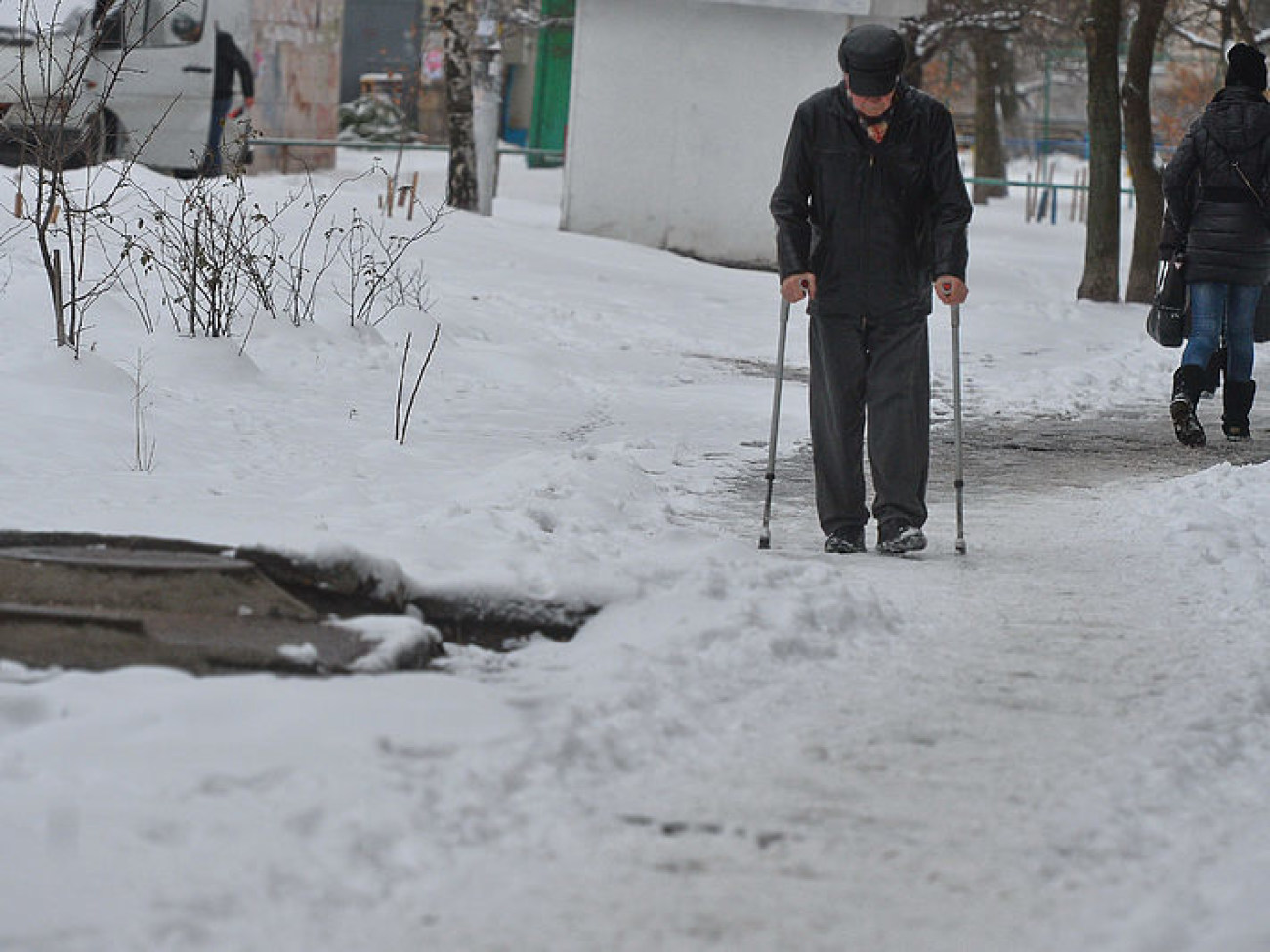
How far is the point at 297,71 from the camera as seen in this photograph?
1260 inches

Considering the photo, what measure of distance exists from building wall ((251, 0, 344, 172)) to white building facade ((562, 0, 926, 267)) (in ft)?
31.2

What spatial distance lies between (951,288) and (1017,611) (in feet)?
4.29

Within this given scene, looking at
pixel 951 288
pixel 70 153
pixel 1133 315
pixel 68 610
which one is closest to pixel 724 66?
pixel 1133 315

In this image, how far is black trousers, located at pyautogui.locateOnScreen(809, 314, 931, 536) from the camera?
719 cm

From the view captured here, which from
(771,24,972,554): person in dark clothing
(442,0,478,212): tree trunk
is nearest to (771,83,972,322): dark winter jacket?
(771,24,972,554): person in dark clothing

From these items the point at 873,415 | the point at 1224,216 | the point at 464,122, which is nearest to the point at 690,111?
the point at 464,122

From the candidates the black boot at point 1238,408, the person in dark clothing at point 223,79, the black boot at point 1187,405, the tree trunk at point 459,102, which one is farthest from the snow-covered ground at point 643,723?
the tree trunk at point 459,102

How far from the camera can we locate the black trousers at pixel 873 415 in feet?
23.6

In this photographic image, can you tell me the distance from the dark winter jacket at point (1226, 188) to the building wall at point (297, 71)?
21855 millimetres

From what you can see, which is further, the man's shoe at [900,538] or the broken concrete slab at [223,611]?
the man's shoe at [900,538]

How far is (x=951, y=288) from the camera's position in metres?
7.02

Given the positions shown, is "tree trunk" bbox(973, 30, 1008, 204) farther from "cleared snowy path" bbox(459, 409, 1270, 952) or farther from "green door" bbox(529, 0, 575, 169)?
"cleared snowy path" bbox(459, 409, 1270, 952)

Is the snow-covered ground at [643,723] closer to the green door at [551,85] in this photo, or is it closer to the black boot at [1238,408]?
the black boot at [1238,408]

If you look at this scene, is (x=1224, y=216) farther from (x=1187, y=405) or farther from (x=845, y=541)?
(x=845, y=541)
